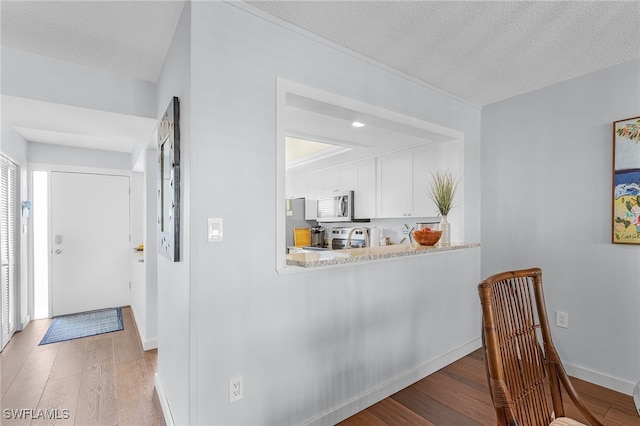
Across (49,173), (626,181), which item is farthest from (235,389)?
(49,173)

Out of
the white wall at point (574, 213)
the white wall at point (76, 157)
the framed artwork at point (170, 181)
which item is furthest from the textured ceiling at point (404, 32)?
the white wall at point (76, 157)

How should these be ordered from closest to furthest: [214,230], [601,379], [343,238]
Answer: [214,230]
[601,379]
[343,238]

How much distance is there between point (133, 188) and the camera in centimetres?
465

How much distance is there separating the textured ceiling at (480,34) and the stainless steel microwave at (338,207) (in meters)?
2.22

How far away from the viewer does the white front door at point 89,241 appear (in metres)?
4.23

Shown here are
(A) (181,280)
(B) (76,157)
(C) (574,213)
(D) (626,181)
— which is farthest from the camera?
(B) (76,157)

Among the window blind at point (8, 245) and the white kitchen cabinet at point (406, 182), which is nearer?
the window blind at point (8, 245)

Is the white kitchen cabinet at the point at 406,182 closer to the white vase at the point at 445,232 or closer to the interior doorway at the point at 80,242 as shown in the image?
the white vase at the point at 445,232

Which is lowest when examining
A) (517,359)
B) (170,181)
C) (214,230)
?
(517,359)

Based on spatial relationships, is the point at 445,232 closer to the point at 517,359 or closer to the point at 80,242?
the point at 517,359

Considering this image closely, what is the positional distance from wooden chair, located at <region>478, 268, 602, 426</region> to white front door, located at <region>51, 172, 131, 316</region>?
15.9 ft

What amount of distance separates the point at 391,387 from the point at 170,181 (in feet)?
6.81

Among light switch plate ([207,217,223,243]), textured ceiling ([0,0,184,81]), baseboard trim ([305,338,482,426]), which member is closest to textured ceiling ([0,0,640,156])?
textured ceiling ([0,0,184,81])

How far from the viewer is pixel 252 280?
173 centimetres
